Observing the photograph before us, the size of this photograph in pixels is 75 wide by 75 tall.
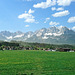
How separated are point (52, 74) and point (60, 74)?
1032 mm

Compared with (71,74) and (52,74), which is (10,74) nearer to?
(52,74)

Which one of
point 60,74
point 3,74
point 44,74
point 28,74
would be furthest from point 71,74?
point 3,74

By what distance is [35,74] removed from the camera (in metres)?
20.1

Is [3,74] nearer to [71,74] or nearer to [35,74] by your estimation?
[35,74]

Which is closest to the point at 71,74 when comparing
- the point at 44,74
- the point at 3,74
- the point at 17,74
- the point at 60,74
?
the point at 60,74

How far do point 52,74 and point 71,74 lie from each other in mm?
2460

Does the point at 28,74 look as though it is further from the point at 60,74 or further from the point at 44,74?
the point at 60,74

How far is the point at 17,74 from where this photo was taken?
19859 mm

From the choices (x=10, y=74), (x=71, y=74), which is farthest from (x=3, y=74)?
(x=71, y=74)

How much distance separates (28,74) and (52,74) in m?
2.99

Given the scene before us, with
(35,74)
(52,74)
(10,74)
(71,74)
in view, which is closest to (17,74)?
(10,74)

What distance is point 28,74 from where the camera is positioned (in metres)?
20.0

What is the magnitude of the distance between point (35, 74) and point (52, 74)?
6.95 feet

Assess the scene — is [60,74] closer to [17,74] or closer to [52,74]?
[52,74]
